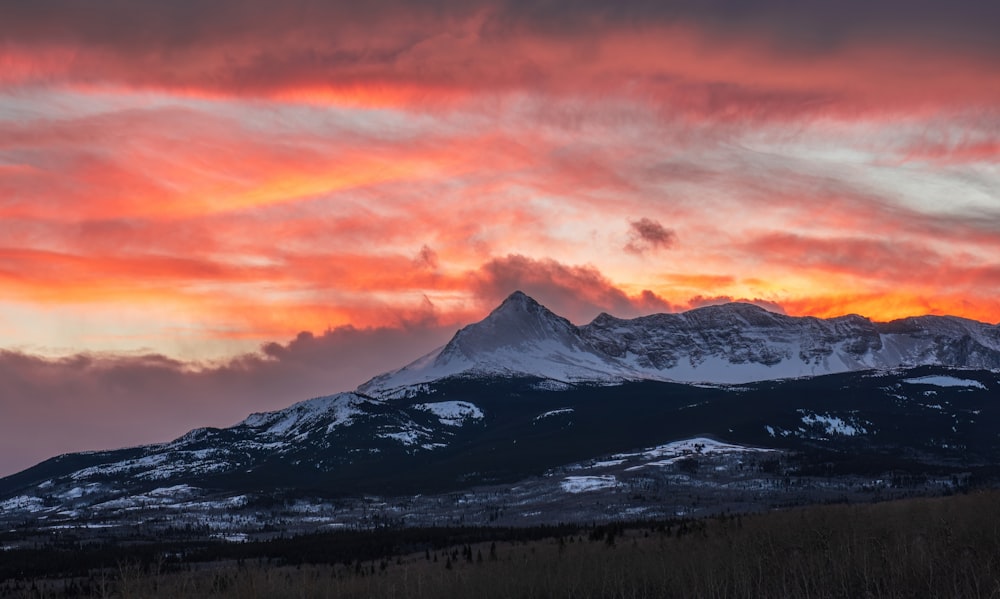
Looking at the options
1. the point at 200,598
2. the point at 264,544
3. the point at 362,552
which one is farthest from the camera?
the point at 264,544

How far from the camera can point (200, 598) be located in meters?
34.2

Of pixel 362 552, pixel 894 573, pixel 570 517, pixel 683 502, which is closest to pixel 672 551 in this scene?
pixel 894 573

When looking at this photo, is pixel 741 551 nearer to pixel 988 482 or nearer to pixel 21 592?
pixel 21 592

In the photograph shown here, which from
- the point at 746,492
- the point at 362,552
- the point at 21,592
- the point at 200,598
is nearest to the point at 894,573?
the point at 200,598

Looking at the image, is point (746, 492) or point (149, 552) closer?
point (149, 552)

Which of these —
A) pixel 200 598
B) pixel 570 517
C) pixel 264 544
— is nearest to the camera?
pixel 200 598

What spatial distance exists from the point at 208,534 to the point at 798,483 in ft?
374

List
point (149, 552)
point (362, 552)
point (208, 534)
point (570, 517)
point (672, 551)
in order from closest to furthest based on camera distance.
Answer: point (672, 551) → point (362, 552) → point (149, 552) → point (208, 534) → point (570, 517)

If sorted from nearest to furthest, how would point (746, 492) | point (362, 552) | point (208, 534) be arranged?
point (362, 552) → point (208, 534) → point (746, 492)

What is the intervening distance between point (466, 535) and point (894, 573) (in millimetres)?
88371

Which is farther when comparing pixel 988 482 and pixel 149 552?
pixel 988 482

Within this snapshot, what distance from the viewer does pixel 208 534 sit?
150625 mm

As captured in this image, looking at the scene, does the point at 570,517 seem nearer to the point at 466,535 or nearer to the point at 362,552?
the point at 466,535

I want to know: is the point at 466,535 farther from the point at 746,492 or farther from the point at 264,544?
the point at 746,492
